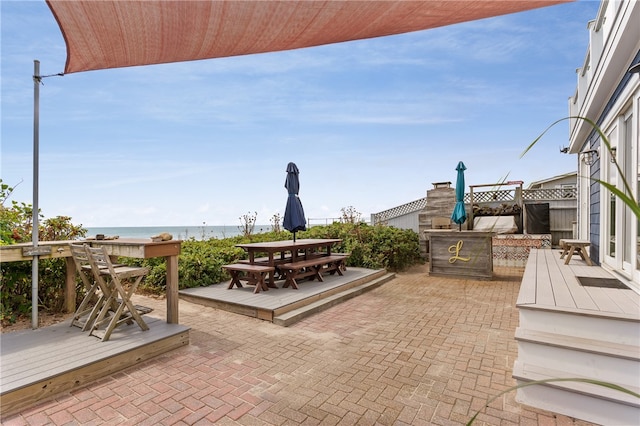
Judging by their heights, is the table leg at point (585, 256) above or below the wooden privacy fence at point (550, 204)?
below

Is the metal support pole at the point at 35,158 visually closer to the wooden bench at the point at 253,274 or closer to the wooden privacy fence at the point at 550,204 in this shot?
the wooden bench at the point at 253,274

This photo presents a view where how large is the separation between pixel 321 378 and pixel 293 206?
13.2 feet

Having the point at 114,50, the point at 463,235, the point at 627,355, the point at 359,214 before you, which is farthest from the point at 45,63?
the point at 359,214


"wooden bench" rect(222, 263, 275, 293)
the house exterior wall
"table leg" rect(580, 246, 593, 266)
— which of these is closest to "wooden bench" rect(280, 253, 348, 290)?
"wooden bench" rect(222, 263, 275, 293)

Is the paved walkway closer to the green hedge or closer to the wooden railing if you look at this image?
the green hedge

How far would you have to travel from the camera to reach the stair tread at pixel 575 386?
89.4 inches

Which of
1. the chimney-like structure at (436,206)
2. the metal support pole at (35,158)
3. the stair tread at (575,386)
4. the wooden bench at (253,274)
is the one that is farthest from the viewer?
the chimney-like structure at (436,206)

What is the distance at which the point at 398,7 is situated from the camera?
1567 millimetres

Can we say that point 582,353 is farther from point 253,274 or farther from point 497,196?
point 497,196

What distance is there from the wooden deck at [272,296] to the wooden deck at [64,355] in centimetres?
122

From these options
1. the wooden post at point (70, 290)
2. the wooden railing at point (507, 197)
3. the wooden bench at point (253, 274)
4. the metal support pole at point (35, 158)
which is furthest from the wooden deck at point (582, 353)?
the wooden railing at point (507, 197)

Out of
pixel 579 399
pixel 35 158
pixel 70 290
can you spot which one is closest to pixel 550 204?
pixel 579 399

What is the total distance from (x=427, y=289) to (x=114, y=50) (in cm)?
647

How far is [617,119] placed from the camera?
4004 mm
